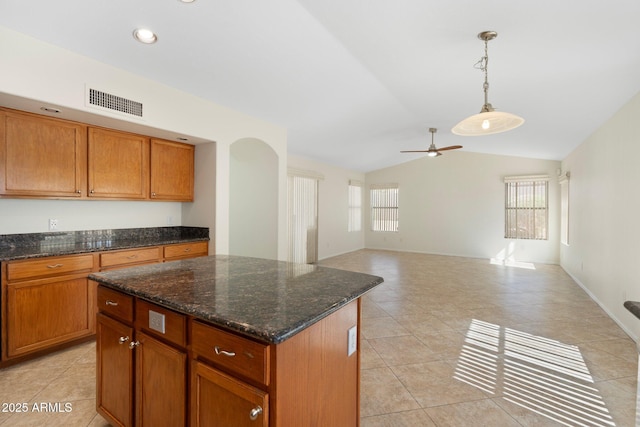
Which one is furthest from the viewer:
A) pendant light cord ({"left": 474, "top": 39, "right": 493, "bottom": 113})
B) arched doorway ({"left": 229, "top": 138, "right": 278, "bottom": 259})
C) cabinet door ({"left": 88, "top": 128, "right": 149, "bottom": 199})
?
arched doorway ({"left": 229, "top": 138, "right": 278, "bottom": 259})

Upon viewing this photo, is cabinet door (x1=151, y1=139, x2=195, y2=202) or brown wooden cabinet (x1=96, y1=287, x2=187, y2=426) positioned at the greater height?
cabinet door (x1=151, y1=139, x2=195, y2=202)

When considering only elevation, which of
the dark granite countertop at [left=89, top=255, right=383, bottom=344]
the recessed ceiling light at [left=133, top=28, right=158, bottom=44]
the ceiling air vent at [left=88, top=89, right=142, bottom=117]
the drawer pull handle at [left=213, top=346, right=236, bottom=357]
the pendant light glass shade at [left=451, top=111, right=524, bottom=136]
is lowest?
the drawer pull handle at [left=213, top=346, right=236, bottom=357]

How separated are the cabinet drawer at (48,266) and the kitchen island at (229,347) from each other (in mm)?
1332

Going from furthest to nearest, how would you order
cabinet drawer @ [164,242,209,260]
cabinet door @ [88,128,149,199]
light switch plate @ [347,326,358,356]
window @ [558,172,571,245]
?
window @ [558,172,571,245]
cabinet drawer @ [164,242,209,260]
cabinet door @ [88,128,149,199]
light switch plate @ [347,326,358,356]

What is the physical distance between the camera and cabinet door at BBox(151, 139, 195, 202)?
353 cm

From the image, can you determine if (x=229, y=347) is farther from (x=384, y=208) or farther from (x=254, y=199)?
(x=384, y=208)

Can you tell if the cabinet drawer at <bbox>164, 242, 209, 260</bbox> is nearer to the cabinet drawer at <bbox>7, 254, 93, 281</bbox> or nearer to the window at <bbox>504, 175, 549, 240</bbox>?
the cabinet drawer at <bbox>7, 254, 93, 281</bbox>

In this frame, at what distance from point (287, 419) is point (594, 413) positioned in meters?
2.14

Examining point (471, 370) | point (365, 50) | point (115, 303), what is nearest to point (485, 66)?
point (365, 50)

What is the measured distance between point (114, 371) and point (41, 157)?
2191mm

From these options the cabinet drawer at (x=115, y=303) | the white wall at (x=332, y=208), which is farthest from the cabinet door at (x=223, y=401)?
the white wall at (x=332, y=208)

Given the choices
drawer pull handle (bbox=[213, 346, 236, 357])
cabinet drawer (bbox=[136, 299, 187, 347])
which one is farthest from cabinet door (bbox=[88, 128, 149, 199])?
drawer pull handle (bbox=[213, 346, 236, 357])

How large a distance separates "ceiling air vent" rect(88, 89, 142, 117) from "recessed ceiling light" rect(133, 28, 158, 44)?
641 millimetres

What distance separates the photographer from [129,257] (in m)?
3.04
